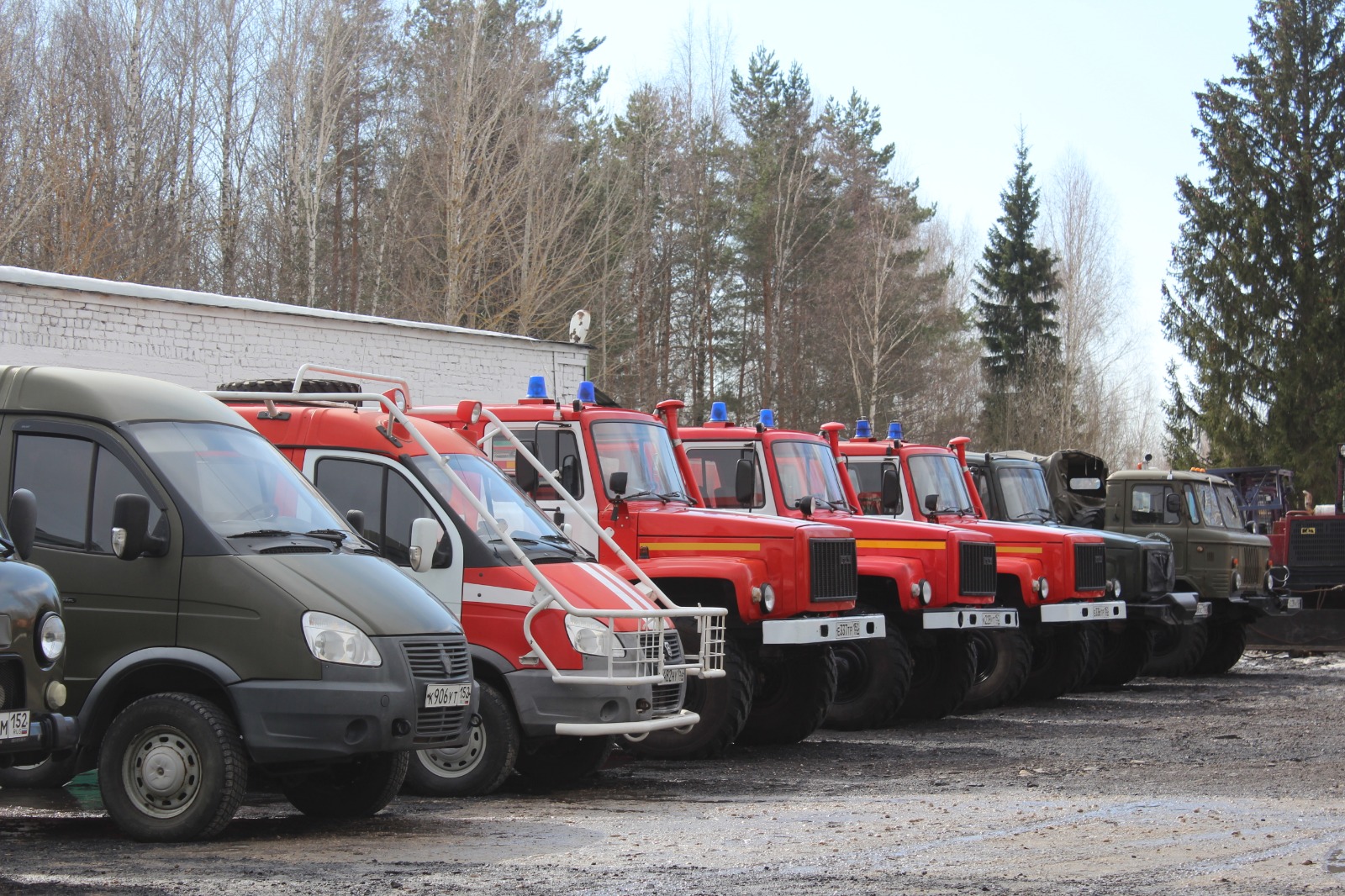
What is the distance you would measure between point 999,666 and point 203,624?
10.4 meters

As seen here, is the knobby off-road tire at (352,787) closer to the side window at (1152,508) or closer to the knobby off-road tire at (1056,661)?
the knobby off-road tire at (1056,661)

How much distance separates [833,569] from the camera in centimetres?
1245

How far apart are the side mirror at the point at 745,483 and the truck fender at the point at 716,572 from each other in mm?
1346

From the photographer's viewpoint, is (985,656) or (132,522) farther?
(985,656)

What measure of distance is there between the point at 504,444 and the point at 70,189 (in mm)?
25248

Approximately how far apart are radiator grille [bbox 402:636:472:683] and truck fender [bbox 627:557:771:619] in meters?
3.54

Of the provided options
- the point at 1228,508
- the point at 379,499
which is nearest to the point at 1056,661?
the point at 1228,508

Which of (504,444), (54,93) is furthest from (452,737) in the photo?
(54,93)

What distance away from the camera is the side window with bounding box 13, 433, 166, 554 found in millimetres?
7980

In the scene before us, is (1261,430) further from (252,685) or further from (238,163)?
(252,685)

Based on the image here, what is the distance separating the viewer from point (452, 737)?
26.5ft

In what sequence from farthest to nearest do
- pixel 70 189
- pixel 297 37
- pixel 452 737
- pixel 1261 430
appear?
pixel 1261 430, pixel 297 37, pixel 70 189, pixel 452 737

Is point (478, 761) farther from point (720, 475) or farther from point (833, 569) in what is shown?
point (720, 475)

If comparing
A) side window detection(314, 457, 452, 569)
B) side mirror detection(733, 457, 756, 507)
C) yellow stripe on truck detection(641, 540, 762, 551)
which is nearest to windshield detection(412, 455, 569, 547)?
side window detection(314, 457, 452, 569)
